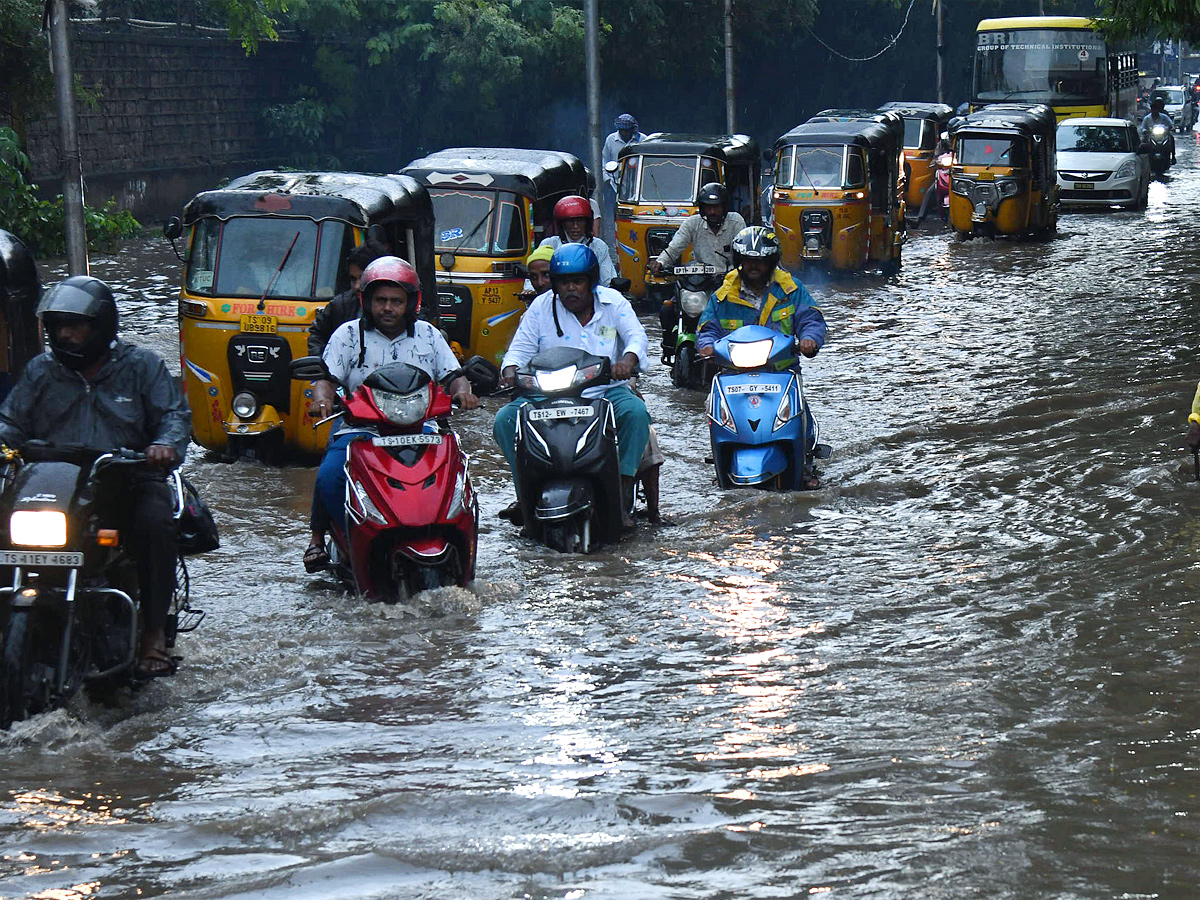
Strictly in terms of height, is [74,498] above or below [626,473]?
above

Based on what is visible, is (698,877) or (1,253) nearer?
(698,877)

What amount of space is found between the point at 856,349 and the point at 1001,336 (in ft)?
5.08

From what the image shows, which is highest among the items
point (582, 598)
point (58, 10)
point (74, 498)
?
point (58, 10)

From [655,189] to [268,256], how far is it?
9.60 metres

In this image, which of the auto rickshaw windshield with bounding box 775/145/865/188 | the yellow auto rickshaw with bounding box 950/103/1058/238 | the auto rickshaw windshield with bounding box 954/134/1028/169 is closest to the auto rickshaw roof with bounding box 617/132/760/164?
the auto rickshaw windshield with bounding box 775/145/865/188

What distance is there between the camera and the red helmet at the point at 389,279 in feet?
26.4

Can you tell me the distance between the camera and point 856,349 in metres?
17.0

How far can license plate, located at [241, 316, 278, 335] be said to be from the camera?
11828 millimetres

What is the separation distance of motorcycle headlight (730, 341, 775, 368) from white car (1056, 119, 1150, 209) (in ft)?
80.4

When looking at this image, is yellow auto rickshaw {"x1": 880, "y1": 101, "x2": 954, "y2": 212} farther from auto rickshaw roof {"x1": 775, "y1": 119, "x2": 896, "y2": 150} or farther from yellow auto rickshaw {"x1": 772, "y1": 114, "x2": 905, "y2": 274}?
yellow auto rickshaw {"x1": 772, "y1": 114, "x2": 905, "y2": 274}

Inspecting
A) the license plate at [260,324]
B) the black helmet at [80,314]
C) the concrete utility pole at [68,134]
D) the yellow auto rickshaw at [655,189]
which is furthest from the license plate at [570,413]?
the yellow auto rickshaw at [655,189]

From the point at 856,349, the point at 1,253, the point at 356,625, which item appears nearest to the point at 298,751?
the point at 356,625

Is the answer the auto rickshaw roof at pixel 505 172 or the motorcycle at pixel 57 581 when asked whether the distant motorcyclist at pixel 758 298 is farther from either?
the auto rickshaw roof at pixel 505 172

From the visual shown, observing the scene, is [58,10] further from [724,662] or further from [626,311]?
[724,662]
